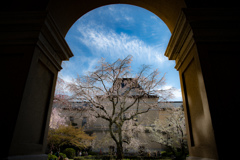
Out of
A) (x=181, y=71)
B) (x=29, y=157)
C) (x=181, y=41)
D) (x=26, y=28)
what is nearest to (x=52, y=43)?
(x=26, y=28)

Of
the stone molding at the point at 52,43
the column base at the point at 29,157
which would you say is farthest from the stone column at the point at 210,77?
the column base at the point at 29,157

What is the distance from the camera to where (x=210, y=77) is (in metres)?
2.83

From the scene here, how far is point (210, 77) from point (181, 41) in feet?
4.67

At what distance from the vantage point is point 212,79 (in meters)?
2.83

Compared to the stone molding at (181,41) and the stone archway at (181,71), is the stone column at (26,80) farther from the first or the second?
the stone molding at (181,41)

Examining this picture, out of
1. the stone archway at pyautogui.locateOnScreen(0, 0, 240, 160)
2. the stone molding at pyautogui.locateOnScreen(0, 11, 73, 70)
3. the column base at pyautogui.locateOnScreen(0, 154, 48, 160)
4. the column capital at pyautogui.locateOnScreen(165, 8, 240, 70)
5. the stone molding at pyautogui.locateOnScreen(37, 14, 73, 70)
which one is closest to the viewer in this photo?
the column base at pyautogui.locateOnScreen(0, 154, 48, 160)

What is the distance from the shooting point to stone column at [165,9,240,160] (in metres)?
2.54

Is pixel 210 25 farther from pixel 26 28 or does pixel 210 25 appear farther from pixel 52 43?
pixel 26 28

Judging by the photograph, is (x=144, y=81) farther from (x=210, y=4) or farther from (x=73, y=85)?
(x=210, y=4)

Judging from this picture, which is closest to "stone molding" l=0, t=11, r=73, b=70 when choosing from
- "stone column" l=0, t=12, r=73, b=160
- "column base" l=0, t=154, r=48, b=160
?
"stone column" l=0, t=12, r=73, b=160

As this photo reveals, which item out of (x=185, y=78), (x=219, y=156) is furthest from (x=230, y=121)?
(x=185, y=78)

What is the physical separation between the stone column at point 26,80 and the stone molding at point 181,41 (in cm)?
308

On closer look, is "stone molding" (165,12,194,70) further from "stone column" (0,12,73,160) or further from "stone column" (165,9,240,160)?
"stone column" (0,12,73,160)

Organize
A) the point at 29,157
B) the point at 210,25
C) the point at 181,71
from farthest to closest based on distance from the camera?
the point at 181,71 → the point at 210,25 → the point at 29,157
